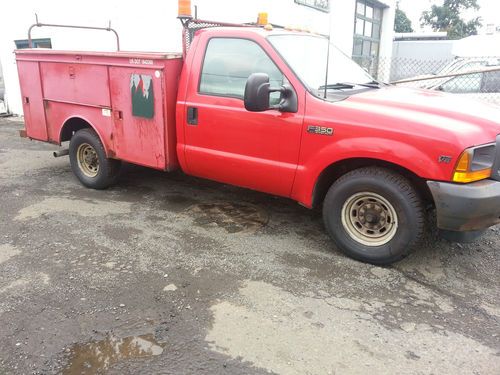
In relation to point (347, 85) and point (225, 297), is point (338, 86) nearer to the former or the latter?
point (347, 85)

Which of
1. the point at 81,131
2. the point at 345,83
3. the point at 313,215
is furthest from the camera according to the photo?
the point at 81,131

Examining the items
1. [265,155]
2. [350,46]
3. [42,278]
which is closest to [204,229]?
[265,155]

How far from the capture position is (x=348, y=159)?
3.89 m

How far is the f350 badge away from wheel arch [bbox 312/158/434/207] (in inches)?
10.8

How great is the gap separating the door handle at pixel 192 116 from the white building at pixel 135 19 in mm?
4988

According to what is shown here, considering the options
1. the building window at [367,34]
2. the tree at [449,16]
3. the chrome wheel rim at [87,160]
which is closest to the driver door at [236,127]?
the chrome wheel rim at [87,160]

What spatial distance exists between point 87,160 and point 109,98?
3.70 feet

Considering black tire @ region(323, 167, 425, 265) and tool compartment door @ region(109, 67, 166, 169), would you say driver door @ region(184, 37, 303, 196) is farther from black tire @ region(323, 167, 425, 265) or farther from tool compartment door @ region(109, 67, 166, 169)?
black tire @ region(323, 167, 425, 265)

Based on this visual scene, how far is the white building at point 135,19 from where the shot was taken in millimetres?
9117

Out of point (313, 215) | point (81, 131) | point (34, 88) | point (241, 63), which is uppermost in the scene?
point (241, 63)

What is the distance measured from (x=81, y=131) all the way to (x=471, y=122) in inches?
174

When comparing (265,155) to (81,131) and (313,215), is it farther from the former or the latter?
(81,131)

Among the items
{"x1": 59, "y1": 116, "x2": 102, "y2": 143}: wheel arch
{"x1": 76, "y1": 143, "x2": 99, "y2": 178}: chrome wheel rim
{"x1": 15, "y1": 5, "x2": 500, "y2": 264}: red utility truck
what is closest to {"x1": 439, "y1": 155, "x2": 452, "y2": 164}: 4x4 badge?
{"x1": 15, "y1": 5, "x2": 500, "y2": 264}: red utility truck

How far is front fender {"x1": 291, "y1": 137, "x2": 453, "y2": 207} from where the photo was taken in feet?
11.2
